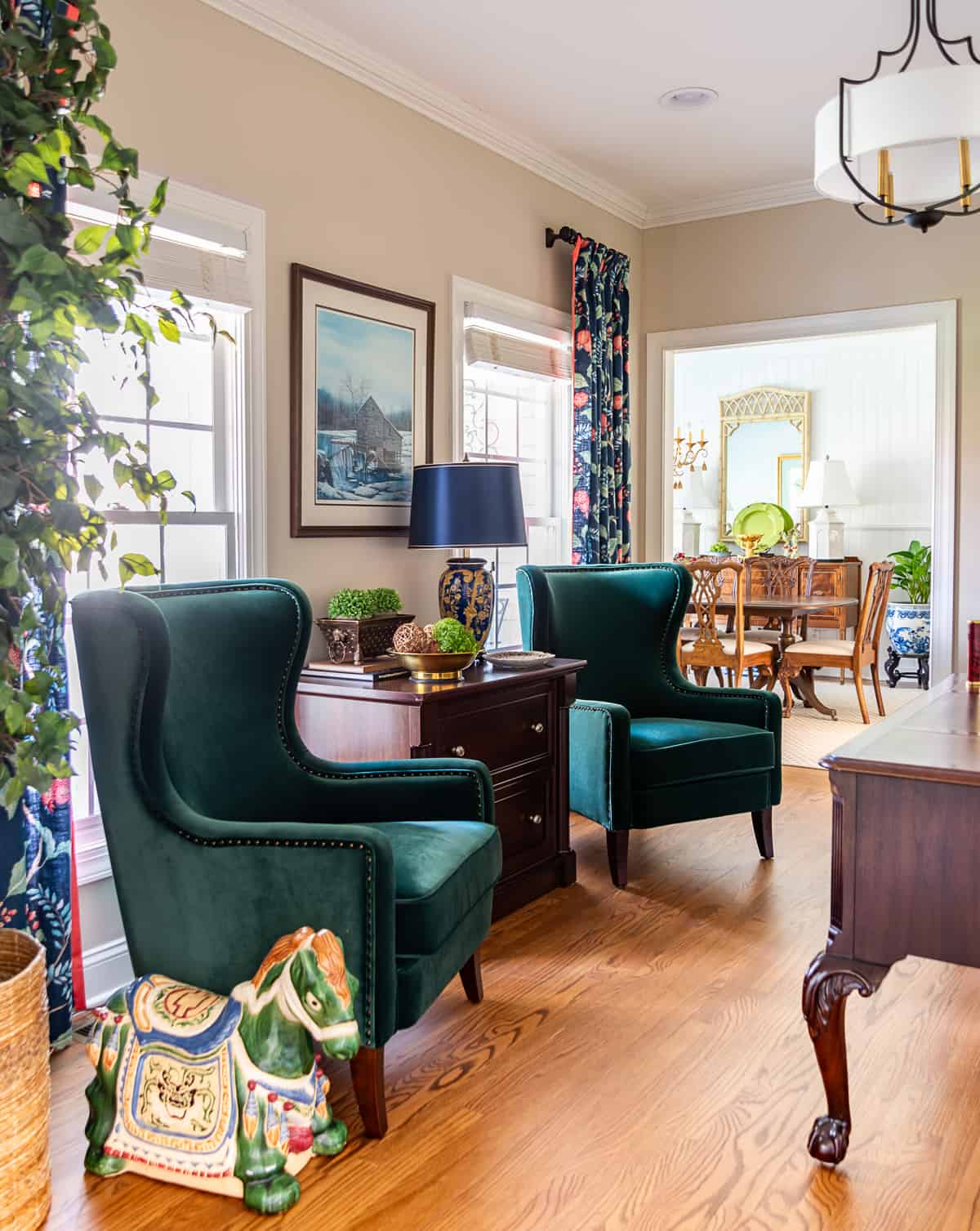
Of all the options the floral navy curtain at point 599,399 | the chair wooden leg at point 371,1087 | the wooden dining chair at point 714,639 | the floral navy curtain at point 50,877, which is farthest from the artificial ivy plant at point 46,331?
the wooden dining chair at point 714,639

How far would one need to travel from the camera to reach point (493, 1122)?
2168mm

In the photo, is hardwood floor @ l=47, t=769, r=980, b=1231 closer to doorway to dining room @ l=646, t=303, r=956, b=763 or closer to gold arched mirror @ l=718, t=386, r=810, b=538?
doorway to dining room @ l=646, t=303, r=956, b=763

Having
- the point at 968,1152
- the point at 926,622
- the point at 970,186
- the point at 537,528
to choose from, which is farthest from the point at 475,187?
the point at 926,622

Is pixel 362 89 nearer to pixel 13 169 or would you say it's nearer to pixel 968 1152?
pixel 13 169

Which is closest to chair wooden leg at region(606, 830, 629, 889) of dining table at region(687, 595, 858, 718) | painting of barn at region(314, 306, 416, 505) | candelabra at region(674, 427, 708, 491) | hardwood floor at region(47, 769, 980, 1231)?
hardwood floor at region(47, 769, 980, 1231)

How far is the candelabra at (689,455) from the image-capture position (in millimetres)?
9211

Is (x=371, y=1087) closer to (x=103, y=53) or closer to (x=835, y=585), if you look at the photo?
(x=103, y=53)

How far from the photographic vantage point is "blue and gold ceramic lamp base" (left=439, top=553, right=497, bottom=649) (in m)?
3.60

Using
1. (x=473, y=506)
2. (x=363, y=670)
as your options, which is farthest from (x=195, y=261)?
(x=363, y=670)

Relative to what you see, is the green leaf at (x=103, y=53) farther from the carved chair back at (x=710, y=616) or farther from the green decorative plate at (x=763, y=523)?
the green decorative plate at (x=763, y=523)

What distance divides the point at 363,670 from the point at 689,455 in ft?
21.4

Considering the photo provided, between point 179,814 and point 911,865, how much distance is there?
1364 mm

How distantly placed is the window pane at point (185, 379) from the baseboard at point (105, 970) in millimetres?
1351

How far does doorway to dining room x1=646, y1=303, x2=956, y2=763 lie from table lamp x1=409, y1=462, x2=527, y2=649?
4432mm
